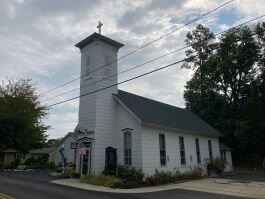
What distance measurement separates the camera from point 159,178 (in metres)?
Result: 18.1

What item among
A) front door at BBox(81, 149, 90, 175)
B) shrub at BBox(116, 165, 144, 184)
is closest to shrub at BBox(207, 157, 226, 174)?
shrub at BBox(116, 165, 144, 184)

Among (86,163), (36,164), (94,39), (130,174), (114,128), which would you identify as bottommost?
(130,174)

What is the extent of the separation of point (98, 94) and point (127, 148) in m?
4.44

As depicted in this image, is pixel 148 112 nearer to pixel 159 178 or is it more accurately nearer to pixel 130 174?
pixel 159 178

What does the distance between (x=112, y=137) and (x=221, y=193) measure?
30.3 feet

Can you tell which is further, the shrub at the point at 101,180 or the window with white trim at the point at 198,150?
the window with white trim at the point at 198,150

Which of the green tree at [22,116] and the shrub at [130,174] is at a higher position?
the green tree at [22,116]

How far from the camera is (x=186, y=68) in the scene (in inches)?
1764

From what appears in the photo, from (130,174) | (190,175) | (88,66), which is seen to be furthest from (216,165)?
(88,66)

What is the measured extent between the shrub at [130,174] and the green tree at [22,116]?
17.9 m

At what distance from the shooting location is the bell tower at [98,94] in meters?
19.7

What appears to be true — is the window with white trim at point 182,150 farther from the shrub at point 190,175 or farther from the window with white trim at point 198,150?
the window with white trim at point 198,150

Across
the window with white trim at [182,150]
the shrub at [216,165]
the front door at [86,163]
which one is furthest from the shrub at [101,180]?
the shrub at [216,165]

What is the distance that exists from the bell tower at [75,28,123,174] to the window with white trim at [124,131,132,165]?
107 centimetres
